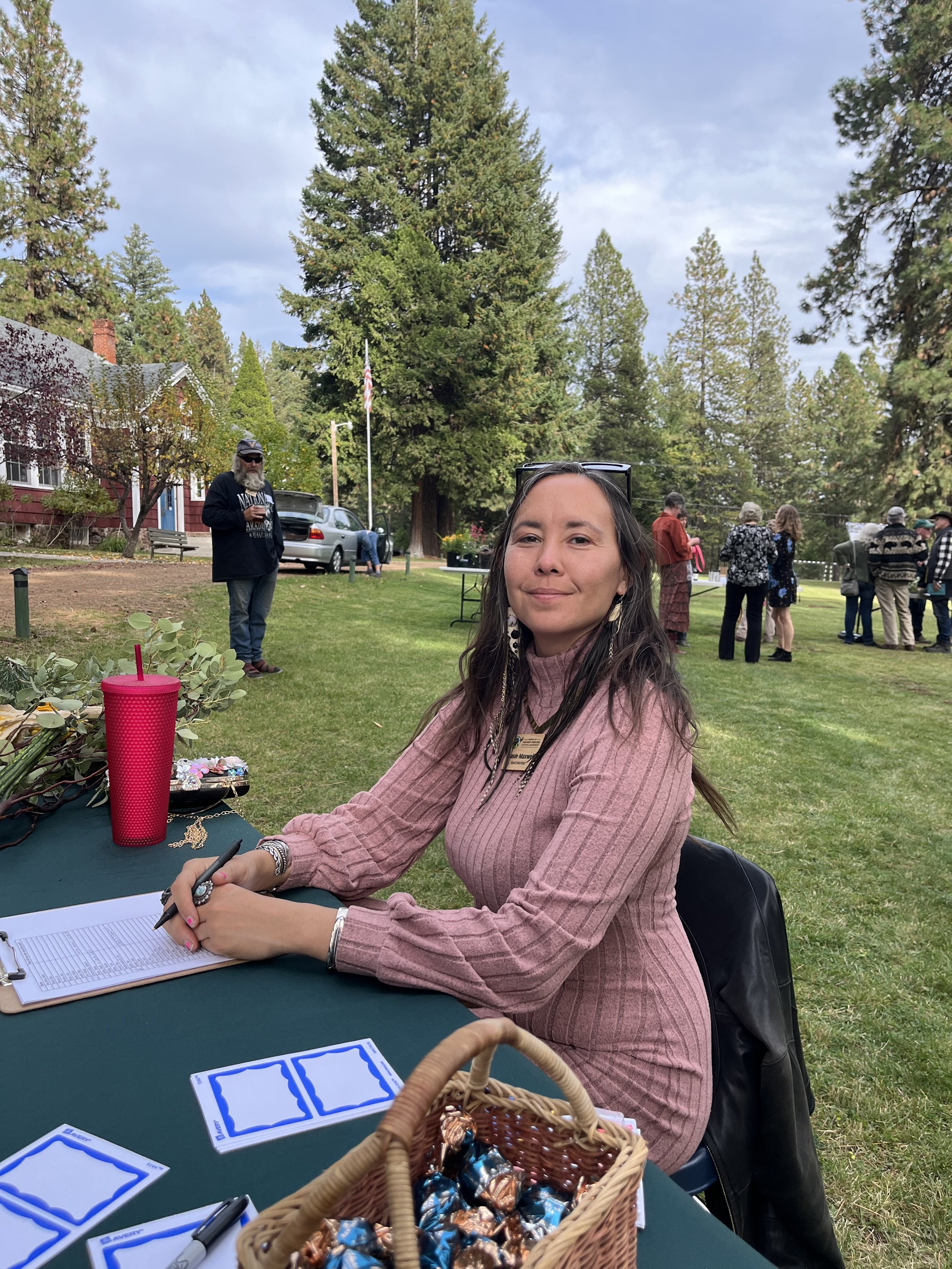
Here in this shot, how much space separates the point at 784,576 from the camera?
1113cm

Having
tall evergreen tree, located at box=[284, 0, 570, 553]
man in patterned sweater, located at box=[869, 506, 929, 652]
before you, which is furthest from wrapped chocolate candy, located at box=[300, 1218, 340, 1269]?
tall evergreen tree, located at box=[284, 0, 570, 553]

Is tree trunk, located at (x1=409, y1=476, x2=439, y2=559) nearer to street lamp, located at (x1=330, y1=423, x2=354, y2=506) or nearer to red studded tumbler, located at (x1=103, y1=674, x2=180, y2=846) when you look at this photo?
street lamp, located at (x1=330, y1=423, x2=354, y2=506)

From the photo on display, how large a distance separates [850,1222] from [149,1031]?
2017mm

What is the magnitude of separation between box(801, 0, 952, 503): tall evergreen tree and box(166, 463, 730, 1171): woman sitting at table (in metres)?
26.8

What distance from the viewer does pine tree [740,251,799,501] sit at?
5053cm

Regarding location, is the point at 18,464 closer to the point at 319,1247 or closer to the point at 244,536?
the point at 244,536

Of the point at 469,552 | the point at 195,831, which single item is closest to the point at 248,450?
the point at 195,831

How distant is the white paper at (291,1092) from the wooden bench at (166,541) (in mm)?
21096

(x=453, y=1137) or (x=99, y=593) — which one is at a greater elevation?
(x=453, y=1137)

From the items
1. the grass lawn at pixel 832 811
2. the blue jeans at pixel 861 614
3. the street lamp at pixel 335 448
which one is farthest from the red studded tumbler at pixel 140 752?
the street lamp at pixel 335 448

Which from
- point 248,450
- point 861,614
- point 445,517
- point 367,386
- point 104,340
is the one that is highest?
point 104,340

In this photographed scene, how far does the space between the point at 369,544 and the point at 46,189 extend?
26.7m

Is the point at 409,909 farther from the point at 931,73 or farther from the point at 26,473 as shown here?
the point at 931,73

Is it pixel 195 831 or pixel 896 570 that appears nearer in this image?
pixel 195 831
